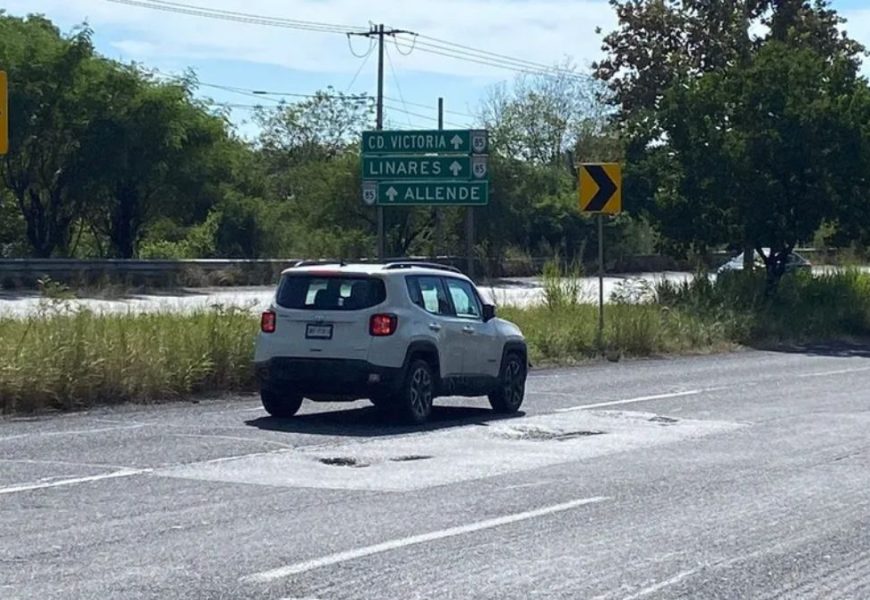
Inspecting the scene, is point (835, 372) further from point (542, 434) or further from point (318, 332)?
point (318, 332)

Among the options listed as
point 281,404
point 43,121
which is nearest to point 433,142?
point 281,404

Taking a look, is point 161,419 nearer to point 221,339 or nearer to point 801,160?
point 221,339

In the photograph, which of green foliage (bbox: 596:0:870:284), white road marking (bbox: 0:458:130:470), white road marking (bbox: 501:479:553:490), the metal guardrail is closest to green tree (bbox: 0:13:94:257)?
the metal guardrail

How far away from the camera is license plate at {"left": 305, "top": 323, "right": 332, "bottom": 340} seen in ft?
53.8

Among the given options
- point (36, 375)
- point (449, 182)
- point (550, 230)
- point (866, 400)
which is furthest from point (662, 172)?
point (550, 230)

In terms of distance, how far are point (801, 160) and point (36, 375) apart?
71.0 ft

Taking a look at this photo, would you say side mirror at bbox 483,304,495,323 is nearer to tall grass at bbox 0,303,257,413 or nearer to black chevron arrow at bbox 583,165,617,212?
tall grass at bbox 0,303,257,413

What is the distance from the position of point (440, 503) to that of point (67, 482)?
2871mm

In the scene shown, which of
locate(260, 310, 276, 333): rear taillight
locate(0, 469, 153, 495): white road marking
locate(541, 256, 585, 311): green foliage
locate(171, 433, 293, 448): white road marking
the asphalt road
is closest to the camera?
the asphalt road

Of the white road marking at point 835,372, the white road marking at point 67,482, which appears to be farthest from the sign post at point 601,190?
the white road marking at point 67,482

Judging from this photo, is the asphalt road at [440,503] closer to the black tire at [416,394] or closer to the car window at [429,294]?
the black tire at [416,394]

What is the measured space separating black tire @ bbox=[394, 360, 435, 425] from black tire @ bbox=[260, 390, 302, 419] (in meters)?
1.15

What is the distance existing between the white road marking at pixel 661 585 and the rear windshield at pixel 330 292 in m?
7.69

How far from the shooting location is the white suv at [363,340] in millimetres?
16281
